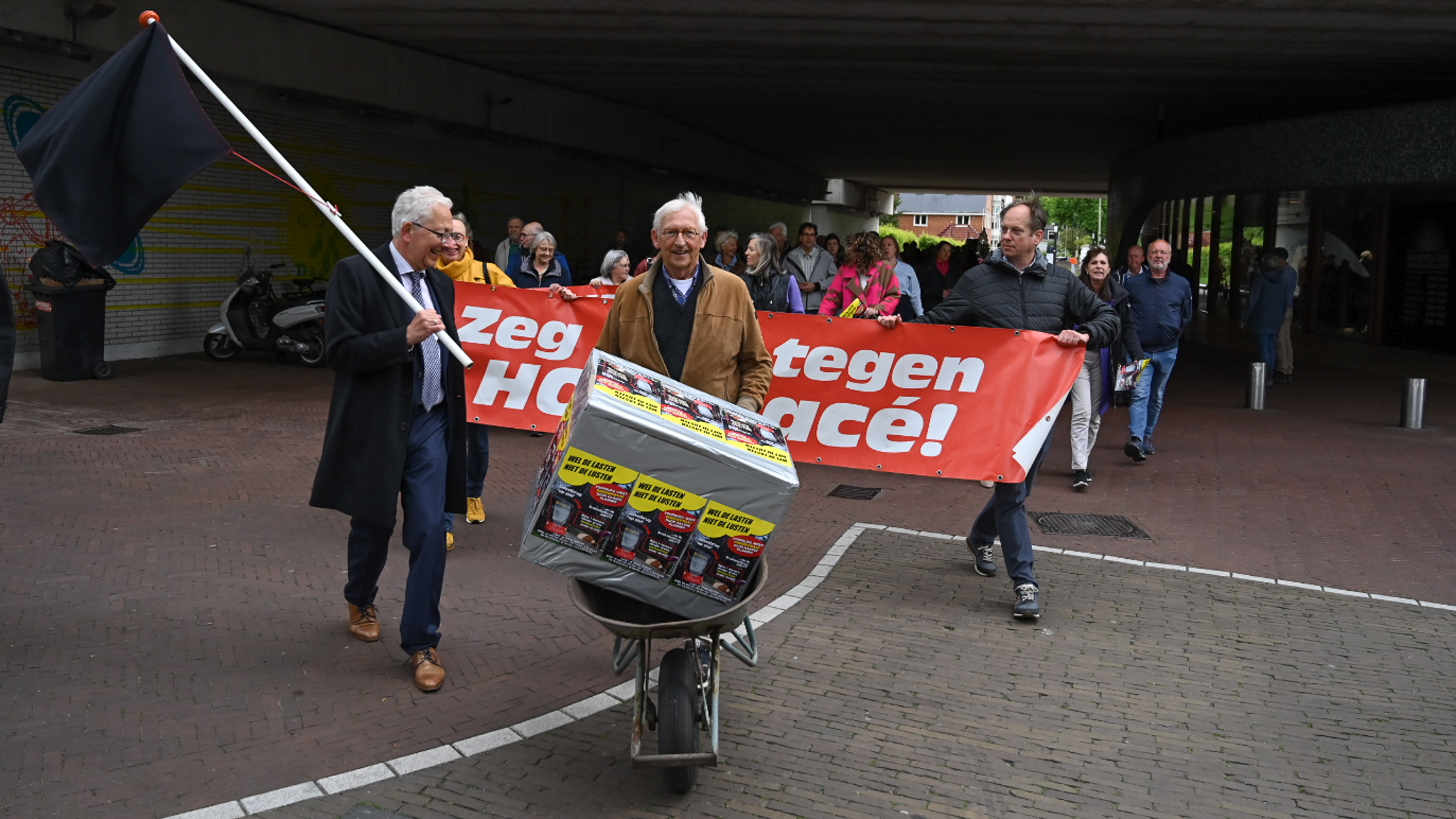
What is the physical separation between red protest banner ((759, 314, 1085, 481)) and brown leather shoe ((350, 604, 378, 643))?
2.72 m

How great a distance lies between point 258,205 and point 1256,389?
1428 centimetres

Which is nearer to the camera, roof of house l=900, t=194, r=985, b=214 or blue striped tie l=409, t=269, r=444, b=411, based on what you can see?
blue striped tie l=409, t=269, r=444, b=411

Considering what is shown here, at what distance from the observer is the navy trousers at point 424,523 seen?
4859mm

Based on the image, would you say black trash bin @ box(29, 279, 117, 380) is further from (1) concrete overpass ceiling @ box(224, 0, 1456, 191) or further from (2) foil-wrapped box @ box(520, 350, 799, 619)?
(2) foil-wrapped box @ box(520, 350, 799, 619)

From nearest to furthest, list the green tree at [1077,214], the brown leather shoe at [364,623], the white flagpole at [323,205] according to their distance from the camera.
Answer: the white flagpole at [323,205], the brown leather shoe at [364,623], the green tree at [1077,214]

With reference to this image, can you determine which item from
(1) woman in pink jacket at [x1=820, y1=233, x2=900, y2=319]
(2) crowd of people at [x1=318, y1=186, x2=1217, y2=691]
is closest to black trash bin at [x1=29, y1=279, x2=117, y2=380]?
(1) woman in pink jacket at [x1=820, y1=233, x2=900, y2=319]

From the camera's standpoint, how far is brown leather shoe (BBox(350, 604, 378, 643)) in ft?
18.0

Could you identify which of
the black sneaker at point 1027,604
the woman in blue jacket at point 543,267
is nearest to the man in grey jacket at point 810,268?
the woman in blue jacket at point 543,267

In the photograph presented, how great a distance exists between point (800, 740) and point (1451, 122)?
15.9 m

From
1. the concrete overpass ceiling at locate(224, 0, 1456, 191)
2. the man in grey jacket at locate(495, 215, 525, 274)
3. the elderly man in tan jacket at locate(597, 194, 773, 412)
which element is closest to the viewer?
the elderly man in tan jacket at locate(597, 194, 773, 412)

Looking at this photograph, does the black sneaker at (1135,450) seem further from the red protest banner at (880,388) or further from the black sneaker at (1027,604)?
the black sneaker at (1027,604)

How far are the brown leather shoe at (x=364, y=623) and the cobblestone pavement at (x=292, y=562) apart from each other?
53mm

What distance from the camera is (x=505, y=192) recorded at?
2517cm

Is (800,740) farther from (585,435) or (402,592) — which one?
(402,592)
